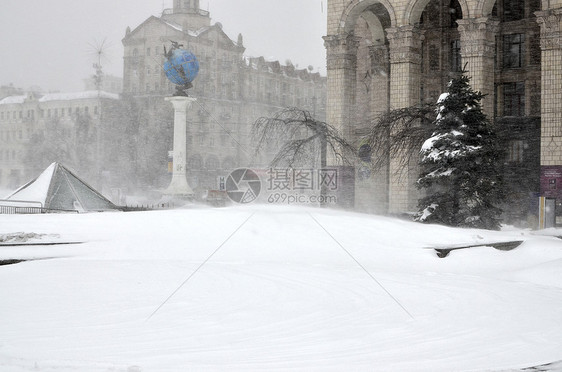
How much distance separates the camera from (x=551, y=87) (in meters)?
30.5

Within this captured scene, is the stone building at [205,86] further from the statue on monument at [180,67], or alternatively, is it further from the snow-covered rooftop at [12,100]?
the statue on monument at [180,67]

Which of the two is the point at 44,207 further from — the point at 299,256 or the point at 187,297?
the point at 187,297

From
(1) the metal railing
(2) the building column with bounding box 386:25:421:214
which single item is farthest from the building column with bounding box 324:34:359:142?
(1) the metal railing

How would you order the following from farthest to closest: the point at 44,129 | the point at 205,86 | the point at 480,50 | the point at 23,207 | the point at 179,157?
the point at 44,129 → the point at 205,86 → the point at 179,157 → the point at 480,50 → the point at 23,207

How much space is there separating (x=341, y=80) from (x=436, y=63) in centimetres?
586

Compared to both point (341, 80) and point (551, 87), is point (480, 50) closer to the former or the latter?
point (551, 87)

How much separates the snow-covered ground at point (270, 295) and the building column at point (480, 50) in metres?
19.0

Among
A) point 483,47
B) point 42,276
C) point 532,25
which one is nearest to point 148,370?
point 42,276

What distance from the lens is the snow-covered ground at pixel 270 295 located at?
7.02m

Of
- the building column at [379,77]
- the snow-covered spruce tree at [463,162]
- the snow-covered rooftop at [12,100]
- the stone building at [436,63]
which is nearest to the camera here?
the snow-covered spruce tree at [463,162]

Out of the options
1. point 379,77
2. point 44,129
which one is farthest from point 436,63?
point 44,129

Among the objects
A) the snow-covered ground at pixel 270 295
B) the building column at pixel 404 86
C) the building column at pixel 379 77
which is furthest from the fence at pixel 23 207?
the building column at pixel 379 77

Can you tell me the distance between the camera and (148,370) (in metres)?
6.37

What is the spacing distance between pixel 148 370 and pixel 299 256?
7.11 meters
